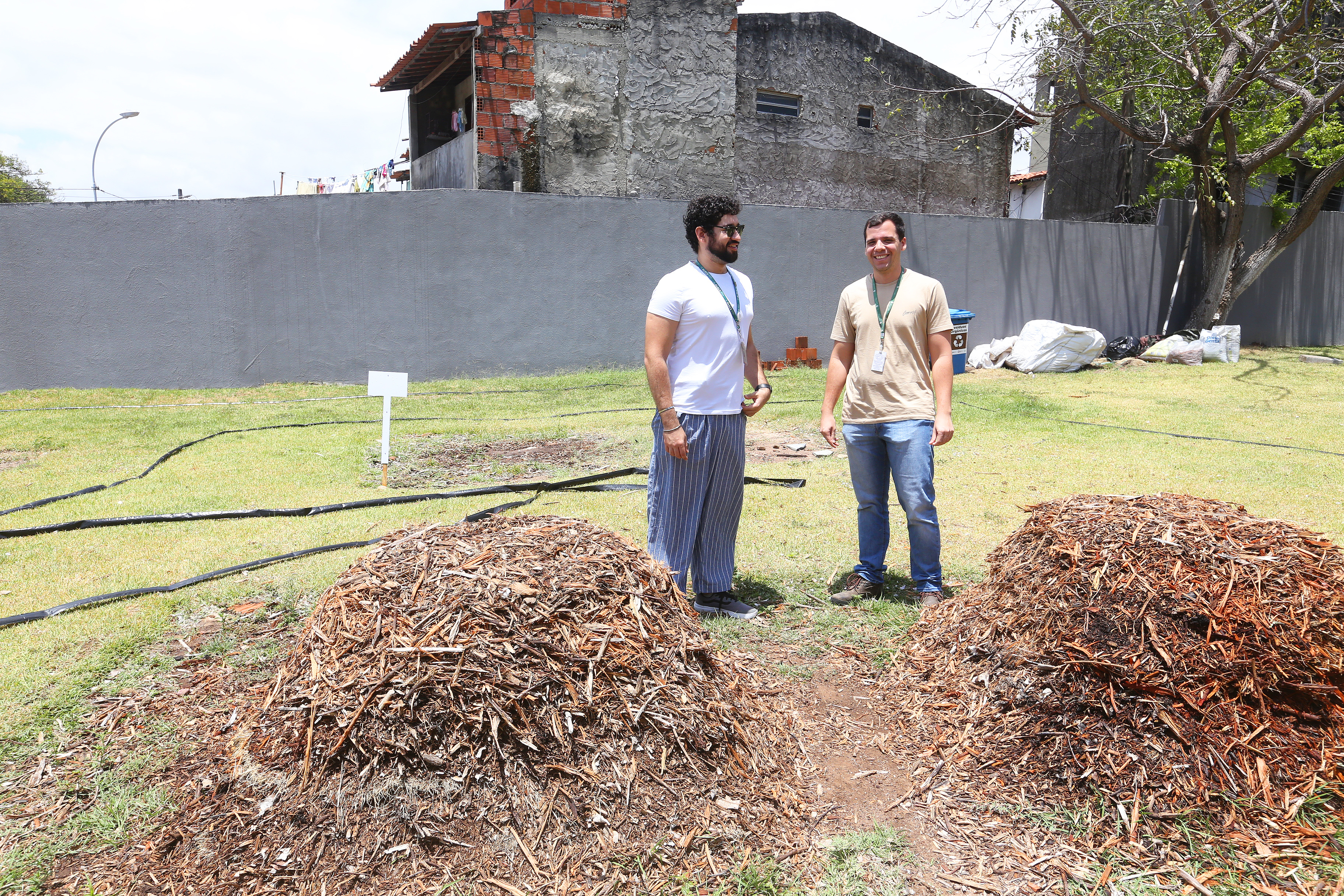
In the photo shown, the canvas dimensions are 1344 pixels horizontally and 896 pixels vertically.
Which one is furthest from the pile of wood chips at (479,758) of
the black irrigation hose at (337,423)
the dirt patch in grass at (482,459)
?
the black irrigation hose at (337,423)

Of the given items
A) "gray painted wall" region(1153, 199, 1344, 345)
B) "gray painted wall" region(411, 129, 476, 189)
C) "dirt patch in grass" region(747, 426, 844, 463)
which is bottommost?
"dirt patch in grass" region(747, 426, 844, 463)

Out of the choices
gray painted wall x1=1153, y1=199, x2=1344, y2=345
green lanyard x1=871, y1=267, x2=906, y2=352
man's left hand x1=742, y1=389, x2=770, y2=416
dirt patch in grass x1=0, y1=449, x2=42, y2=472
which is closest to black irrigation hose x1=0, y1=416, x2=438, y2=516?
dirt patch in grass x1=0, y1=449, x2=42, y2=472

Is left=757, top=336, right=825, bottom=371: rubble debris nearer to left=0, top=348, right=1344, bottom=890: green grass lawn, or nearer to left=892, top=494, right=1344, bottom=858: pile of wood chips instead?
left=0, top=348, right=1344, bottom=890: green grass lawn

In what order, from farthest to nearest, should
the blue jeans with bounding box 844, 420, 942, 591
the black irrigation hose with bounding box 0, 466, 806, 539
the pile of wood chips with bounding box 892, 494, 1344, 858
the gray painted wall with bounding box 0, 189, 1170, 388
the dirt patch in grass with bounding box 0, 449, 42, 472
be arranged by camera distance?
the gray painted wall with bounding box 0, 189, 1170, 388 < the dirt patch in grass with bounding box 0, 449, 42, 472 < the black irrigation hose with bounding box 0, 466, 806, 539 < the blue jeans with bounding box 844, 420, 942, 591 < the pile of wood chips with bounding box 892, 494, 1344, 858

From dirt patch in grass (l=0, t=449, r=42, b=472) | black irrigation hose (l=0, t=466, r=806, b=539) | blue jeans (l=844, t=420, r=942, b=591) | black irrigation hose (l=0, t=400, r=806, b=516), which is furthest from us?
dirt patch in grass (l=0, t=449, r=42, b=472)

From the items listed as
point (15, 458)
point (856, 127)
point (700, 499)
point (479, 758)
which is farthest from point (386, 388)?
point (856, 127)

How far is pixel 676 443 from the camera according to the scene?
399 centimetres

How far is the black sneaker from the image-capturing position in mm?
4273

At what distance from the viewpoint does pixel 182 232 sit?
12.4m

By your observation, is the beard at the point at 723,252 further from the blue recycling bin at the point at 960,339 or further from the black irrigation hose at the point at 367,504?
the blue recycling bin at the point at 960,339

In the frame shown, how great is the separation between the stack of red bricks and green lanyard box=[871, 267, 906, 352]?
10.4 m

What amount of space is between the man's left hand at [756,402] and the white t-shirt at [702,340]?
13 centimetres

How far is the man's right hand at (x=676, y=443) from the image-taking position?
399 centimetres

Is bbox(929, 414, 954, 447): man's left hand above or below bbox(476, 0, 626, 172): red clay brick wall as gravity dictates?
below
